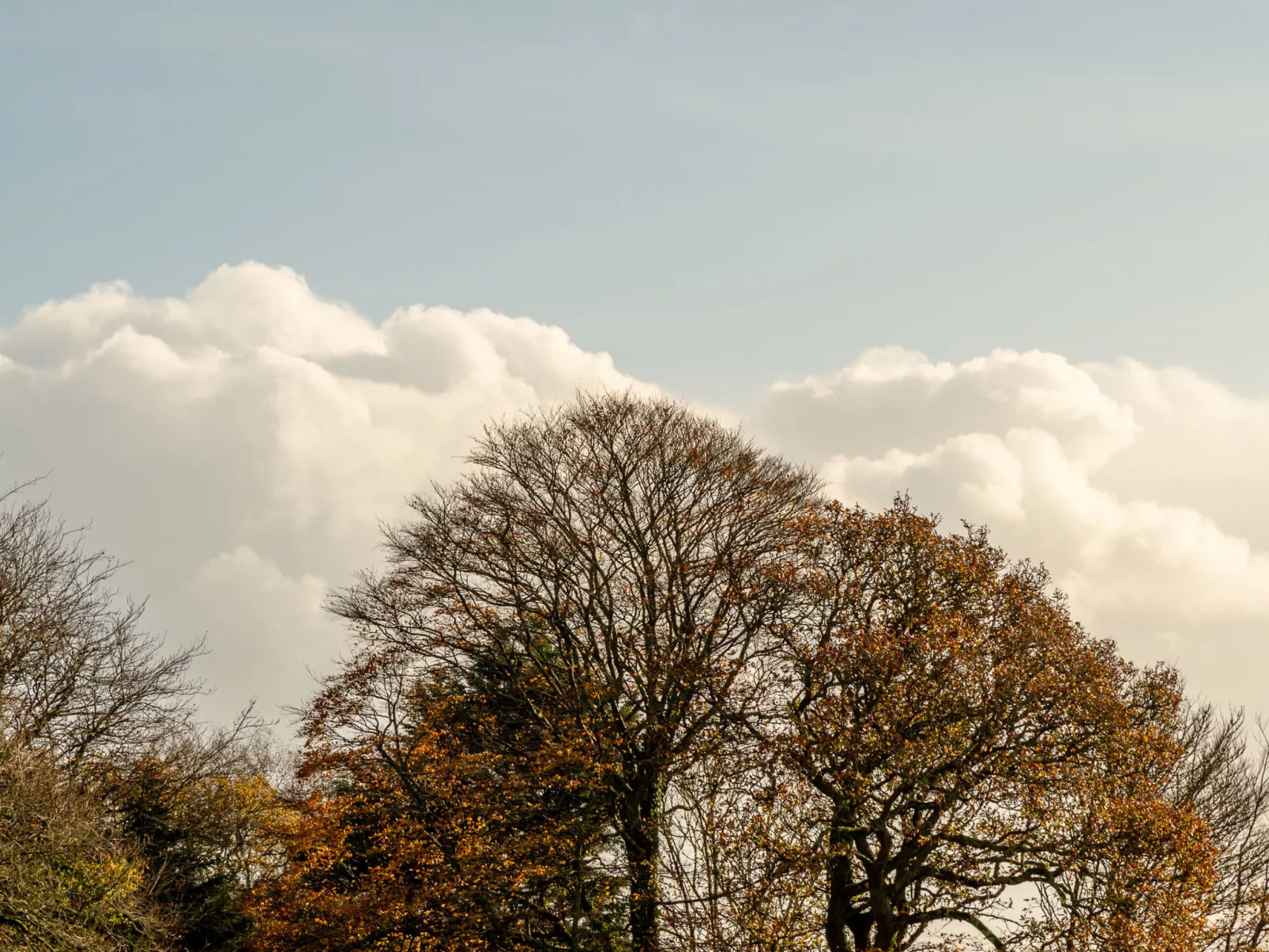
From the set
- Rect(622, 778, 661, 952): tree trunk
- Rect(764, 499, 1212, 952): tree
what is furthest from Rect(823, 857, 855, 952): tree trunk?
Rect(622, 778, 661, 952): tree trunk

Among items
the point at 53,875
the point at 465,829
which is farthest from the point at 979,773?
the point at 53,875

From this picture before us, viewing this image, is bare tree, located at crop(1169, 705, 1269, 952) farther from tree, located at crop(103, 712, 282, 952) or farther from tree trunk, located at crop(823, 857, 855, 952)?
tree, located at crop(103, 712, 282, 952)

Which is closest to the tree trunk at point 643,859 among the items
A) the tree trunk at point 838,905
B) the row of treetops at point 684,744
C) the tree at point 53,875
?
the row of treetops at point 684,744

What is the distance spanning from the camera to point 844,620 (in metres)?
23.4

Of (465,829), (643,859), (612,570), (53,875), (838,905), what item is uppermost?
(612,570)

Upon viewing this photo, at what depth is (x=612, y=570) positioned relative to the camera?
94.1 feet

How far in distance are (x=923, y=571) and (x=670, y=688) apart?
21.2 feet

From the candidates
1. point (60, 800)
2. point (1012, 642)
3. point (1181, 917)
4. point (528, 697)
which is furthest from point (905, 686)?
point (60, 800)

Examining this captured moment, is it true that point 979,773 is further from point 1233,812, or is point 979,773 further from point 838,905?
point 1233,812

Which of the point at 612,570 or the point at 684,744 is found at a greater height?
the point at 612,570

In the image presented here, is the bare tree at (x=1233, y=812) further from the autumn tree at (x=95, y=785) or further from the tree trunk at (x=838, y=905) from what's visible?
the autumn tree at (x=95, y=785)

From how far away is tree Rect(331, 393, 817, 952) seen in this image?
86.1 feet

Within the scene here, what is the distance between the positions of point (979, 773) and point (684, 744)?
22.2ft

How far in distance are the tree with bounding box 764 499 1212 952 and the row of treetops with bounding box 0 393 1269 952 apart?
0.07m
